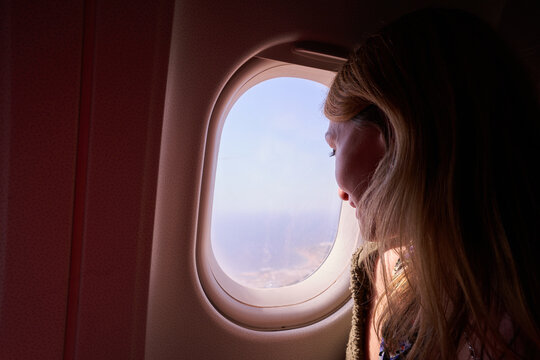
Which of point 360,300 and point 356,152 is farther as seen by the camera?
point 360,300

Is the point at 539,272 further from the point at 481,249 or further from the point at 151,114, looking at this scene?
the point at 151,114

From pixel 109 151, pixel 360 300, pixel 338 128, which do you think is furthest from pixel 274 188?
pixel 109 151

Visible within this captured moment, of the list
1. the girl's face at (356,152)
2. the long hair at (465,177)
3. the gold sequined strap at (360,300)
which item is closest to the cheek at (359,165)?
the girl's face at (356,152)

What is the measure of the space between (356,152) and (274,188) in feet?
1.66

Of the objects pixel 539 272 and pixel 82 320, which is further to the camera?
pixel 82 320

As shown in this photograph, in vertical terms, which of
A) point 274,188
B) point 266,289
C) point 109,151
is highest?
point 109,151

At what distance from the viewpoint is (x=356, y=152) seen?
3.25 ft

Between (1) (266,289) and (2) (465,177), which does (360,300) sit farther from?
(2) (465,177)

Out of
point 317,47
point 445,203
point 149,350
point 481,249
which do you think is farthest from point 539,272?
point 149,350

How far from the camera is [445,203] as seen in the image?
2.29 feet

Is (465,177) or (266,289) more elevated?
(465,177)

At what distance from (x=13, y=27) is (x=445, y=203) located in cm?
105

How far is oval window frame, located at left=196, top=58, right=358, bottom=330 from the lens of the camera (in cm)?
114

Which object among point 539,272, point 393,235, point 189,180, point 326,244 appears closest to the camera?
point 539,272
